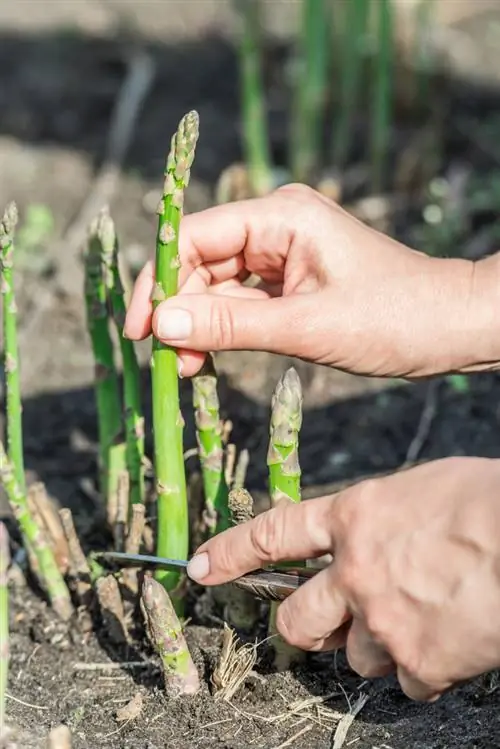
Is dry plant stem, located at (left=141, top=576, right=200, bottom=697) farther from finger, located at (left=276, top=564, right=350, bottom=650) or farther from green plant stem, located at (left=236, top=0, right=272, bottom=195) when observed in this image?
green plant stem, located at (left=236, top=0, right=272, bottom=195)

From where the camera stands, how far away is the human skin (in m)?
1.37

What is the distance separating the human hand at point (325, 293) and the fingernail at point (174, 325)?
0.12 ft

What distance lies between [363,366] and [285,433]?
11.7 inches

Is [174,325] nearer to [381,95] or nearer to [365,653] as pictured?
[365,653]

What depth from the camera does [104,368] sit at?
1929 mm

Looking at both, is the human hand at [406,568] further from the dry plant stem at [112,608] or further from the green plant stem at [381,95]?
the green plant stem at [381,95]

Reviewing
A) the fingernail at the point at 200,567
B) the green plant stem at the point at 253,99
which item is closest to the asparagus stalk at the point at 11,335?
the fingernail at the point at 200,567

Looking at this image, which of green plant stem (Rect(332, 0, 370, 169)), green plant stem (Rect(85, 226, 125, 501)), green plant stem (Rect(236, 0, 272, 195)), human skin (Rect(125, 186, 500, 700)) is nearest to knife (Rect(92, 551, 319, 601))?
human skin (Rect(125, 186, 500, 700))

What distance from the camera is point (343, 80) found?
333 cm

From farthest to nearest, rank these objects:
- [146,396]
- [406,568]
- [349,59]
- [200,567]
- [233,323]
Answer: [349,59] → [146,396] → [233,323] → [200,567] → [406,568]

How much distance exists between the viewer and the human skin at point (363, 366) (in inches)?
54.0

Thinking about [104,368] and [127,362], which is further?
[104,368]

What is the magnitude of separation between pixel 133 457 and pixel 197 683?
39 centimetres

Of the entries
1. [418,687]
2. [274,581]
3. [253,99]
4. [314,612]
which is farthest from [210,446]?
[253,99]
